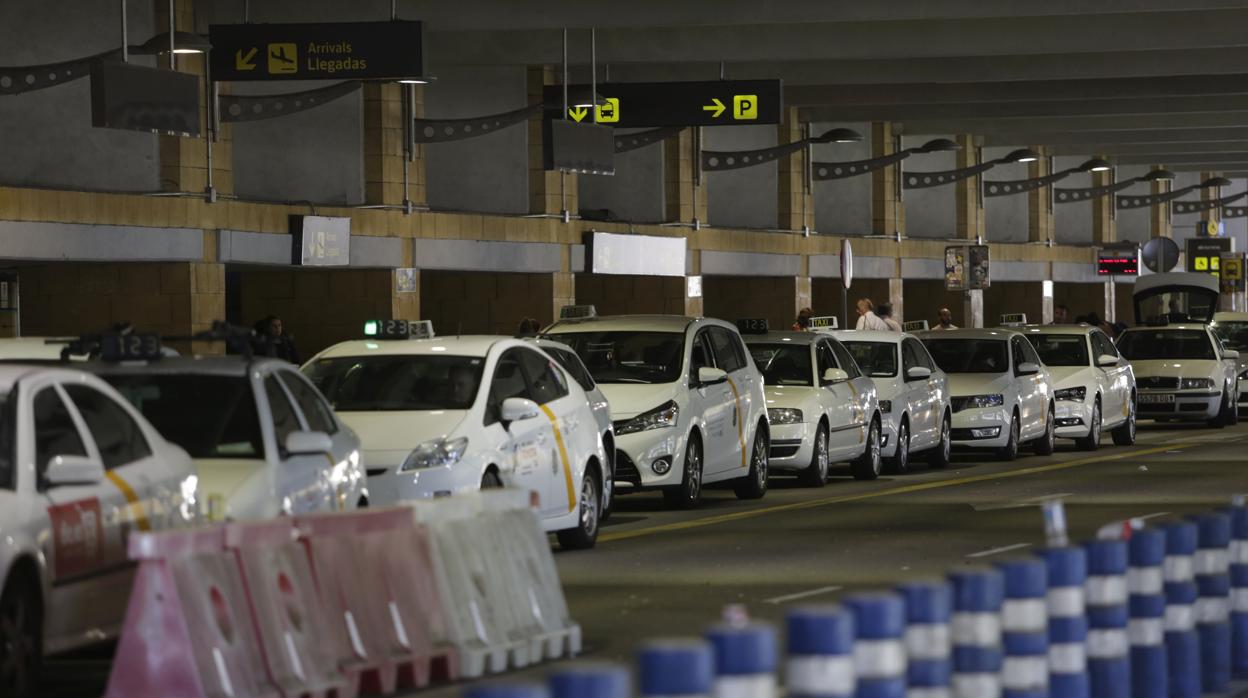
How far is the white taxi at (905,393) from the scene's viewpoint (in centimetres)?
2641

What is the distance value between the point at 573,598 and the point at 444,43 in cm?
1972

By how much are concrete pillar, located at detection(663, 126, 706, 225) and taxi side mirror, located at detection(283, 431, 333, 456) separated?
30.2 metres

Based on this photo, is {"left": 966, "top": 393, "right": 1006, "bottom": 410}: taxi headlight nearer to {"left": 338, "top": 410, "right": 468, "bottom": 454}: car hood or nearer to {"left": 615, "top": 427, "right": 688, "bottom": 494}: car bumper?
{"left": 615, "top": 427, "right": 688, "bottom": 494}: car bumper

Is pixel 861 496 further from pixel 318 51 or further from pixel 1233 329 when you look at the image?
pixel 1233 329

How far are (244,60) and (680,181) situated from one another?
17.8 m

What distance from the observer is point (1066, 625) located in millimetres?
8406

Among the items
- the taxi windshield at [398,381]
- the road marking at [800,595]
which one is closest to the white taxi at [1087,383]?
the taxi windshield at [398,381]

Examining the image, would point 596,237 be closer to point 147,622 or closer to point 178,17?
point 178,17

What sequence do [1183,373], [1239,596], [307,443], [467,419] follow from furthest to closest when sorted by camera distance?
[1183,373] < [467,419] < [307,443] < [1239,596]

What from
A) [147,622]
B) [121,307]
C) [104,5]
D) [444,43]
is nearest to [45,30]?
[104,5]

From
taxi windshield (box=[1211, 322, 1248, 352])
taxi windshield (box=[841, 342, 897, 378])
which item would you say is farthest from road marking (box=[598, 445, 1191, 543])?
taxi windshield (box=[1211, 322, 1248, 352])

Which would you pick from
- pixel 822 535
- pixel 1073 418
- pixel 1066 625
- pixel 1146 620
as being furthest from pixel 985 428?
pixel 1066 625

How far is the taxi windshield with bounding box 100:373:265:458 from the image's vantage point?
12102 mm

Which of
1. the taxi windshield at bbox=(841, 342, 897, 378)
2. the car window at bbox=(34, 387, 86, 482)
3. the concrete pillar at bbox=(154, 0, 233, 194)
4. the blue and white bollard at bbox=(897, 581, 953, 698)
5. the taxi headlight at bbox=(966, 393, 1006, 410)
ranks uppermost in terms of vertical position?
the concrete pillar at bbox=(154, 0, 233, 194)
